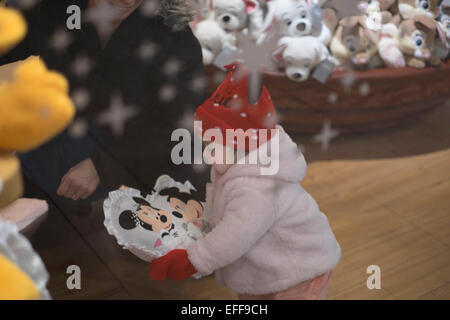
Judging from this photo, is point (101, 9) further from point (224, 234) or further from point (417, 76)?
point (417, 76)

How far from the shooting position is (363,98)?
87cm

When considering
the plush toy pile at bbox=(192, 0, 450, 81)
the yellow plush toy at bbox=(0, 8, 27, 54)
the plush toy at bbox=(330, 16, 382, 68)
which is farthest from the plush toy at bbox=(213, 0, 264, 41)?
the yellow plush toy at bbox=(0, 8, 27, 54)

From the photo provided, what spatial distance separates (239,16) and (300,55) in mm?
111

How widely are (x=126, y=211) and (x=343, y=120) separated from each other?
373mm

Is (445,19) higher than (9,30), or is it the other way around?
(9,30)

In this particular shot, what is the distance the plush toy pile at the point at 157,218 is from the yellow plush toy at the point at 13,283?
0.87 feet

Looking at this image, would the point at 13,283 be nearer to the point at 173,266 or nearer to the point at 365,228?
the point at 173,266

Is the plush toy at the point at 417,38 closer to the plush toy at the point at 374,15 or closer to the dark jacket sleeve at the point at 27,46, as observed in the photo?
the plush toy at the point at 374,15

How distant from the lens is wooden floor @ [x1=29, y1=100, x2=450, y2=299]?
2.47 ft

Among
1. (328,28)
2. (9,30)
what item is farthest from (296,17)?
(9,30)

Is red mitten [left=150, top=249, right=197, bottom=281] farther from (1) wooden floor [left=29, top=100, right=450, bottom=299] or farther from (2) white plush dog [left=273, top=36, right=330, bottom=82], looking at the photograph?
(2) white plush dog [left=273, top=36, right=330, bottom=82]

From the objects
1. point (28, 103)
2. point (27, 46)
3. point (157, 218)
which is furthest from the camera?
point (157, 218)
